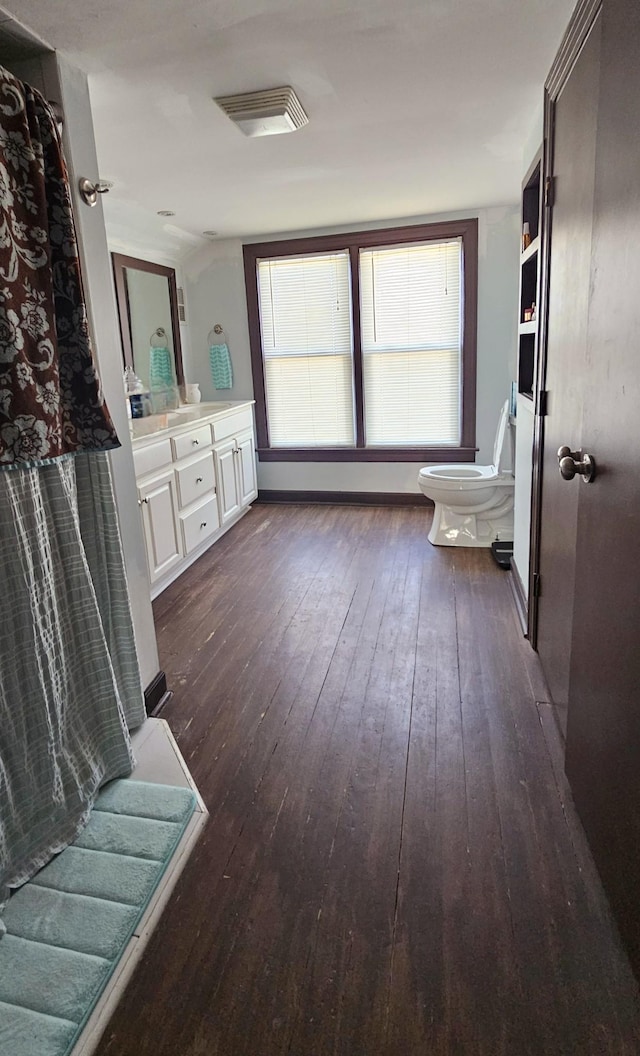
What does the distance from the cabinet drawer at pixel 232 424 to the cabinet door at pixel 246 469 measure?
0.29 feet

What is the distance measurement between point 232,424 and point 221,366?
0.82 m

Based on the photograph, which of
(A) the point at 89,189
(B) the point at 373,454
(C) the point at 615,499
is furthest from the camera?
(B) the point at 373,454

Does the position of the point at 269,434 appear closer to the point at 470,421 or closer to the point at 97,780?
the point at 470,421

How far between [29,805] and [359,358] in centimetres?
389

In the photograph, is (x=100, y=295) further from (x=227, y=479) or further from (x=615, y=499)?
(x=227, y=479)

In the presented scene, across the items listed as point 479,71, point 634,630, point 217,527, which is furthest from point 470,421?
point 634,630

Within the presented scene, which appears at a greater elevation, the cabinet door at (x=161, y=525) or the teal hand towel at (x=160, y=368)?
the teal hand towel at (x=160, y=368)

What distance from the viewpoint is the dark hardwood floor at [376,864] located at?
1164 millimetres

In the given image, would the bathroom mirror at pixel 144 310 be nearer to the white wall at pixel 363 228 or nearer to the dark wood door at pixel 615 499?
the white wall at pixel 363 228

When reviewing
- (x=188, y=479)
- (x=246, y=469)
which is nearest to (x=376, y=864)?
(x=188, y=479)

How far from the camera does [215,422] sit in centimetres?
403

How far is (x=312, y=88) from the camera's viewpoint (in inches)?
81.8

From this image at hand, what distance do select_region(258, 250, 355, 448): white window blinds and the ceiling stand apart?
3.39 ft

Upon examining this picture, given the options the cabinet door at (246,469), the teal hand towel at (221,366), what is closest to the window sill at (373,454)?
the cabinet door at (246,469)
